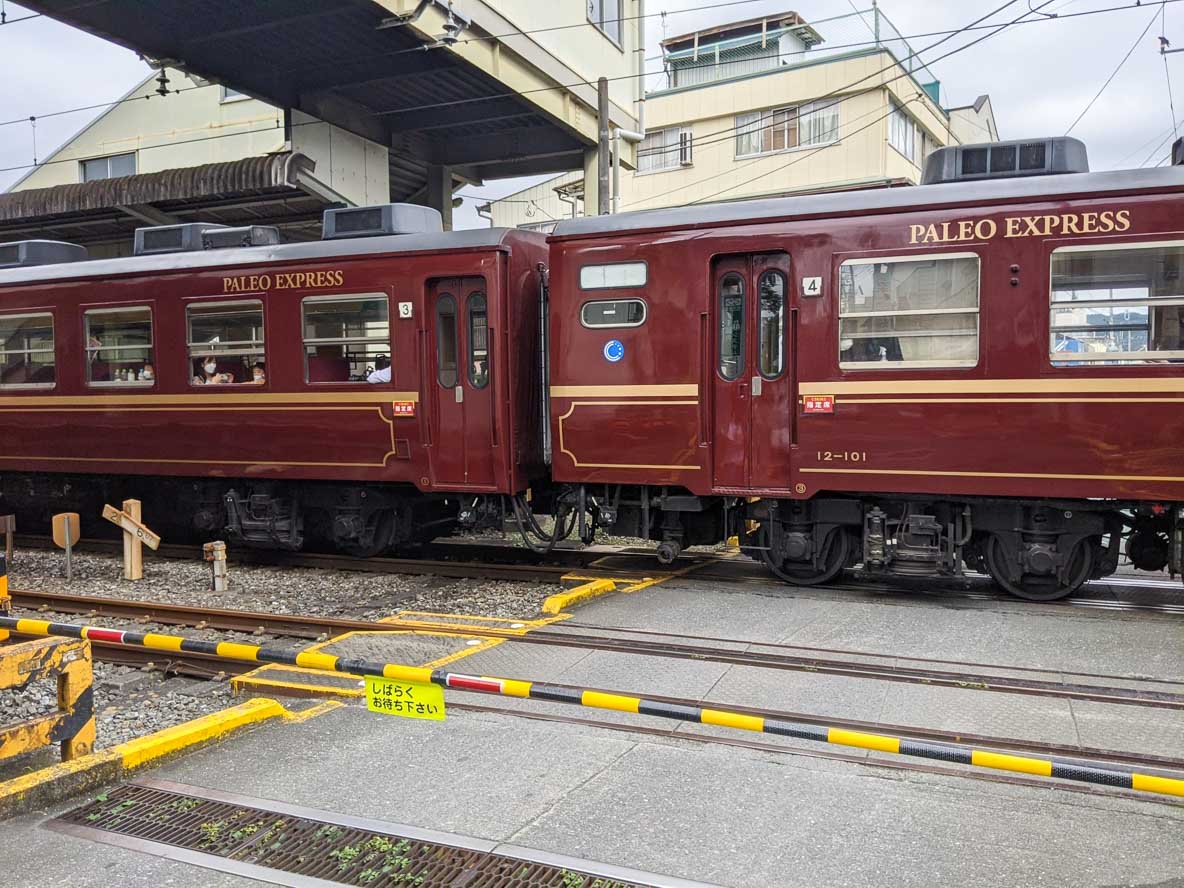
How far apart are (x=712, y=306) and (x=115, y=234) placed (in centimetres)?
1674

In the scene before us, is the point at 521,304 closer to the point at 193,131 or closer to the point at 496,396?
the point at 496,396

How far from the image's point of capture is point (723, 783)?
461 cm

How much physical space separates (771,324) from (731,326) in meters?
0.38

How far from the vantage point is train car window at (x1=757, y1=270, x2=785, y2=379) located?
879 cm

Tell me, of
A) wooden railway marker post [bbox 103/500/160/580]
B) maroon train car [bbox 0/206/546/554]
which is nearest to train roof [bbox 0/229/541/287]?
maroon train car [bbox 0/206/546/554]

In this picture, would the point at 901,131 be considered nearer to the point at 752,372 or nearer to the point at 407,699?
the point at 752,372

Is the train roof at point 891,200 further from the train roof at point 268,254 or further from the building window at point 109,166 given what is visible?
the building window at point 109,166

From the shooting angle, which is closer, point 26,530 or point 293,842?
point 293,842

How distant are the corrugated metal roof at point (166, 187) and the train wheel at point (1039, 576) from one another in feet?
38.4

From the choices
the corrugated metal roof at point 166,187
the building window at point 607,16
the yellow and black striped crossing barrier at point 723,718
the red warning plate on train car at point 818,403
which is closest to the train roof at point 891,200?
the red warning plate on train car at point 818,403

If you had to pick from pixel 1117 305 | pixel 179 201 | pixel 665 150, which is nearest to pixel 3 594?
pixel 1117 305

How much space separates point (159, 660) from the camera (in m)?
7.48

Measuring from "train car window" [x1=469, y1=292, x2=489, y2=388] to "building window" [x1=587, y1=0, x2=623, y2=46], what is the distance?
11.3 m

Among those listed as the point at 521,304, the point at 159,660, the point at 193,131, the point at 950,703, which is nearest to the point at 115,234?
the point at 193,131
